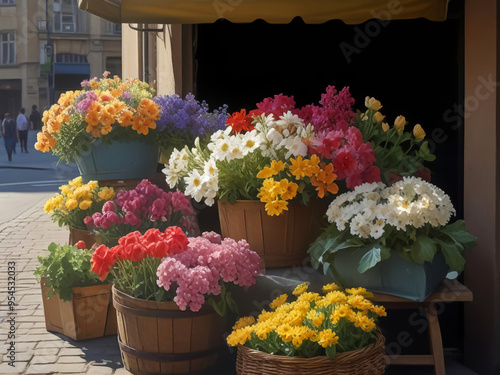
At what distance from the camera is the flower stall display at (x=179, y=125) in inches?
208

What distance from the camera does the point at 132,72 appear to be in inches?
530

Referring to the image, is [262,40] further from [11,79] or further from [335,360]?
[11,79]

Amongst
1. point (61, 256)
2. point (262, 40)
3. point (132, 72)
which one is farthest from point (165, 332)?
point (132, 72)

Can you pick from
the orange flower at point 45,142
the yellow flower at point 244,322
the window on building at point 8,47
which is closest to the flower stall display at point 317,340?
the yellow flower at point 244,322

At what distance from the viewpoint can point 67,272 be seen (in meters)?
4.71

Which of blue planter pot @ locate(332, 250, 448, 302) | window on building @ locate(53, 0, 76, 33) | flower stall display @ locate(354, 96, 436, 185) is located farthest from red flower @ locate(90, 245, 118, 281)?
window on building @ locate(53, 0, 76, 33)

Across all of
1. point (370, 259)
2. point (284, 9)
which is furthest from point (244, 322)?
point (284, 9)

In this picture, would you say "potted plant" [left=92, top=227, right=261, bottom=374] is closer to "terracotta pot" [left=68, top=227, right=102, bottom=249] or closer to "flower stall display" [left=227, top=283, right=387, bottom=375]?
"flower stall display" [left=227, top=283, right=387, bottom=375]

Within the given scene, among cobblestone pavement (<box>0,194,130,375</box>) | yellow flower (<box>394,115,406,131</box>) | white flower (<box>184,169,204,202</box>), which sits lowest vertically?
cobblestone pavement (<box>0,194,130,375</box>)

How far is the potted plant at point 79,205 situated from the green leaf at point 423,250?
2.41 m

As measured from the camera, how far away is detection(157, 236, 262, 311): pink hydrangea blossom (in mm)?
3746

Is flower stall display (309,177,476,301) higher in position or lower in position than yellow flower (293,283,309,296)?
higher

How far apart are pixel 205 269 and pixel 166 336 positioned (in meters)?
0.46

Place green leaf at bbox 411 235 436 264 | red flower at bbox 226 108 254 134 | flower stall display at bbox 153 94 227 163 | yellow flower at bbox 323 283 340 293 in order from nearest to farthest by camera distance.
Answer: green leaf at bbox 411 235 436 264 < yellow flower at bbox 323 283 340 293 < red flower at bbox 226 108 254 134 < flower stall display at bbox 153 94 227 163
